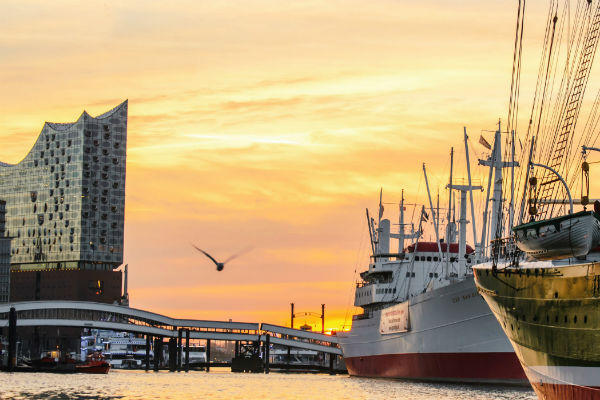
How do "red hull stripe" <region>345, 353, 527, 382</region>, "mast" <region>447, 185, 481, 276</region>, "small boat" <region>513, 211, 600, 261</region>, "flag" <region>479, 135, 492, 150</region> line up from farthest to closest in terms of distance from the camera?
"mast" <region>447, 185, 481, 276</region>, "flag" <region>479, 135, 492, 150</region>, "red hull stripe" <region>345, 353, 527, 382</region>, "small boat" <region>513, 211, 600, 261</region>

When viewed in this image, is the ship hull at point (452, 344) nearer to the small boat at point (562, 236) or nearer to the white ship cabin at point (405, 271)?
the white ship cabin at point (405, 271)

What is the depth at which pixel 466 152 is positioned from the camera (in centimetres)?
10744

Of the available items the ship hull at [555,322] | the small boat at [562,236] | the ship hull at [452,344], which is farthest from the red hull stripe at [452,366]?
the small boat at [562,236]

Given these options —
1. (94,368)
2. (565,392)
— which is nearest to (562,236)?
(565,392)

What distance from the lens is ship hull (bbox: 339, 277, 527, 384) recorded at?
306 feet

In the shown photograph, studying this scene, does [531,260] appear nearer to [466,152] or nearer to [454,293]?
[454,293]

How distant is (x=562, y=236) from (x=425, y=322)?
60674 millimetres

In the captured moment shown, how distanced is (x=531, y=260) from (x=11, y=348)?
11166 centimetres

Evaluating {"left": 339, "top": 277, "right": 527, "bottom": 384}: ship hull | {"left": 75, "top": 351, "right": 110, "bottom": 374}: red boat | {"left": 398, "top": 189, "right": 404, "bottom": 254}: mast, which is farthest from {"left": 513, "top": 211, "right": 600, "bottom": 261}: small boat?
{"left": 75, "top": 351, "right": 110, "bottom": 374}: red boat

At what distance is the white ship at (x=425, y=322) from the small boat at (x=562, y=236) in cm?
4155

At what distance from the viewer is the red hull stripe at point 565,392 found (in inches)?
1759

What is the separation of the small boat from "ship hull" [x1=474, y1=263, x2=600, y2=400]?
768 millimetres

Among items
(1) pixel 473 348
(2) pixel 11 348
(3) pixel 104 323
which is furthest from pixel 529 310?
(3) pixel 104 323

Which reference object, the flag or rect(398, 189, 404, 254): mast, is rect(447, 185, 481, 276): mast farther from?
rect(398, 189, 404, 254): mast
